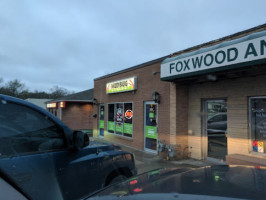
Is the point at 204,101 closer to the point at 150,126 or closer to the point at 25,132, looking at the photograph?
the point at 150,126

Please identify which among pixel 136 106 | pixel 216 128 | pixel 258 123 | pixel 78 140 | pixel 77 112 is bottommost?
pixel 216 128

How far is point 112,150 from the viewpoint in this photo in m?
3.89

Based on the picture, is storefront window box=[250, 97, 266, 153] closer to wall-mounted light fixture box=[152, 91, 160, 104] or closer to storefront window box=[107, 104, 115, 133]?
wall-mounted light fixture box=[152, 91, 160, 104]

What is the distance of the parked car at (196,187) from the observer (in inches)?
64.3

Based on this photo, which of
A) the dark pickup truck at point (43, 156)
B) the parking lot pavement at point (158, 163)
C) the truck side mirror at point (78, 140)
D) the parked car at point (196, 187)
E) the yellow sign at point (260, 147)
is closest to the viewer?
the parked car at point (196, 187)

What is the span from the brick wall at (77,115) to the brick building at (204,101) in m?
10.0

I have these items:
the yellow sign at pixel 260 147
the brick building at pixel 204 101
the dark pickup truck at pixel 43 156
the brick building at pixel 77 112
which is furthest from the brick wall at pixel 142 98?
the brick building at pixel 77 112

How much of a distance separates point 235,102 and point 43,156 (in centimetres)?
616

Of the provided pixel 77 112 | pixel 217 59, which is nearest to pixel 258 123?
pixel 217 59

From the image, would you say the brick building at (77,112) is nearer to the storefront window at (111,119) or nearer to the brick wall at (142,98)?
the storefront window at (111,119)

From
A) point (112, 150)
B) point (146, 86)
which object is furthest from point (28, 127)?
point (146, 86)

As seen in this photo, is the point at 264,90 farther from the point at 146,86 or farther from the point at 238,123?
the point at 146,86

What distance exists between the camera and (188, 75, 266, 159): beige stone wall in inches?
255

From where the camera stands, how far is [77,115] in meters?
21.2
